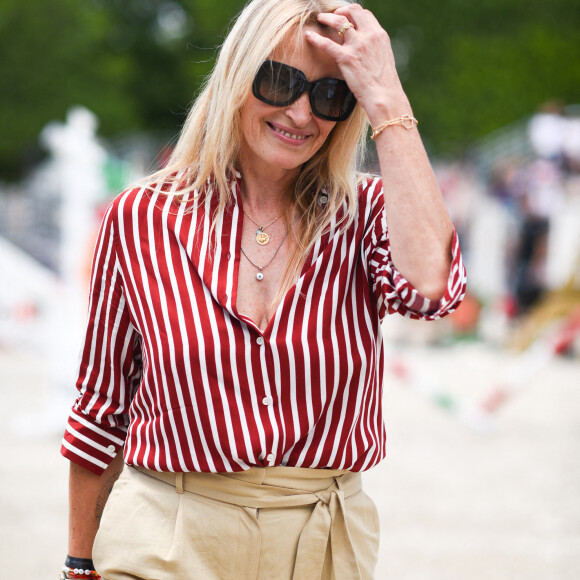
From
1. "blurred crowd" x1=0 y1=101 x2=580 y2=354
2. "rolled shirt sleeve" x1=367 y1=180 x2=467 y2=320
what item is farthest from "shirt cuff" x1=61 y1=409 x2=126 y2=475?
"blurred crowd" x1=0 y1=101 x2=580 y2=354

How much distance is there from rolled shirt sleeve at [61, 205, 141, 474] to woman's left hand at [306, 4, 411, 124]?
615 millimetres

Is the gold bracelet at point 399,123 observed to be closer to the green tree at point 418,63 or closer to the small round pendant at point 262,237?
the small round pendant at point 262,237

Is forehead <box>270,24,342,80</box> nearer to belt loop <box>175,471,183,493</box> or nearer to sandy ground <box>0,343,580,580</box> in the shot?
belt loop <box>175,471,183,493</box>

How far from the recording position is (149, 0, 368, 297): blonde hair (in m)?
1.94

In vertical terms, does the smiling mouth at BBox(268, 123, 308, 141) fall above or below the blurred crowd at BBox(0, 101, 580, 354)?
below

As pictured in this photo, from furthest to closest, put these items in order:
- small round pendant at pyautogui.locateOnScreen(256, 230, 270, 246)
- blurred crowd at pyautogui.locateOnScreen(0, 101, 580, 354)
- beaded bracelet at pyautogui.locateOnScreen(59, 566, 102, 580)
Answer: blurred crowd at pyautogui.locateOnScreen(0, 101, 580, 354)
beaded bracelet at pyautogui.locateOnScreen(59, 566, 102, 580)
small round pendant at pyautogui.locateOnScreen(256, 230, 270, 246)

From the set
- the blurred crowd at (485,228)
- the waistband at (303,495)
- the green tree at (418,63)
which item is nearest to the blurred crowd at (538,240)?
the blurred crowd at (485,228)

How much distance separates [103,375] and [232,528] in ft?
1.48

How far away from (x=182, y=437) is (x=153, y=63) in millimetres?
37106

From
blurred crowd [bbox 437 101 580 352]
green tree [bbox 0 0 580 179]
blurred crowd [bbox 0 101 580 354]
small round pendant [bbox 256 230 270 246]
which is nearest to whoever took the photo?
small round pendant [bbox 256 230 270 246]

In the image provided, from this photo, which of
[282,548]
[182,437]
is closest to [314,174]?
[182,437]

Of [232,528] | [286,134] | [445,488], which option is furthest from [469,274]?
[232,528]

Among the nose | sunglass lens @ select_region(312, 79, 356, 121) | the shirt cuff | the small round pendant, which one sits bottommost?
the shirt cuff

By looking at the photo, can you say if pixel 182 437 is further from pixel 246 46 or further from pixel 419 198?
pixel 246 46
